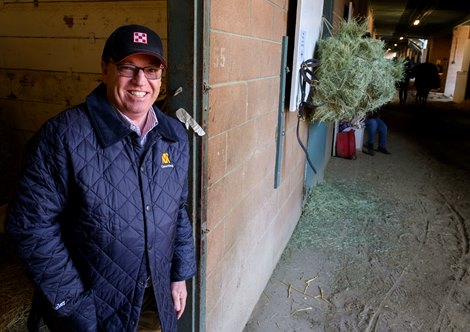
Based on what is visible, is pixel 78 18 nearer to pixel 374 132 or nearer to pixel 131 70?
pixel 131 70

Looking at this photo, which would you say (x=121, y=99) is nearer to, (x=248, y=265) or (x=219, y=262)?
(x=219, y=262)

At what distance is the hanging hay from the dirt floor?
1207mm

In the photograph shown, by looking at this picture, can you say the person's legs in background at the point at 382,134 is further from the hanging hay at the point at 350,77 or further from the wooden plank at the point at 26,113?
the wooden plank at the point at 26,113

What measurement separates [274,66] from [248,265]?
4.33 ft

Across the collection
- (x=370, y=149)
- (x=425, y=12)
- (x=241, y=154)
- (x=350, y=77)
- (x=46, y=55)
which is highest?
(x=425, y=12)

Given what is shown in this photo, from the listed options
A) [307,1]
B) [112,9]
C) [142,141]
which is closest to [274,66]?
[307,1]

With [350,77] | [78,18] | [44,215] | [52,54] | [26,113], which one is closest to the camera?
[44,215]

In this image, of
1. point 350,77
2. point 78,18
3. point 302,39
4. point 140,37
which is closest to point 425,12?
point 350,77

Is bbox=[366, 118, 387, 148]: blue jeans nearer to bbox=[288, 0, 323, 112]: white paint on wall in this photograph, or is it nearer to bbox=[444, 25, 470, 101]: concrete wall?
bbox=[288, 0, 323, 112]: white paint on wall

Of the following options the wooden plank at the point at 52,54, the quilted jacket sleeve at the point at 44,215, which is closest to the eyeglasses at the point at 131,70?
the quilted jacket sleeve at the point at 44,215

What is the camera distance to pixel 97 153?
1.26 meters

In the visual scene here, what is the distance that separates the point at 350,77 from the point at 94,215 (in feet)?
9.26

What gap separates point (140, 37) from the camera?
1270 millimetres

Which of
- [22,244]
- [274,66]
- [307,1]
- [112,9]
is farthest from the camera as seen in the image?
[307,1]
